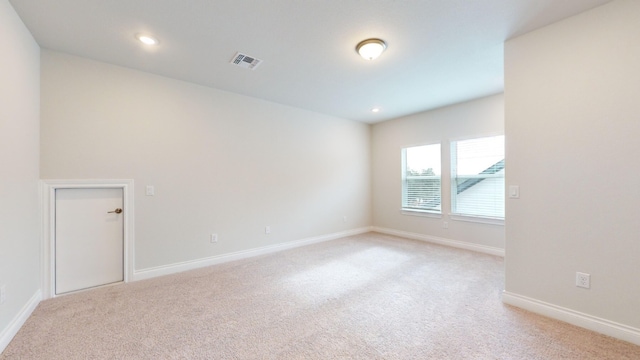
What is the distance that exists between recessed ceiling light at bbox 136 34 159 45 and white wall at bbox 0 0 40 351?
Result: 846mm

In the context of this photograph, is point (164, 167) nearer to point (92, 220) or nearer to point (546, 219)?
point (92, 220)

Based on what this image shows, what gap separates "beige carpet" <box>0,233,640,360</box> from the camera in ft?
5.92

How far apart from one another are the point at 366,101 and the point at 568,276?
3429 mm

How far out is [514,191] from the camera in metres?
2.47

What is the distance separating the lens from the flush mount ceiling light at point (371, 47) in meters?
2.51

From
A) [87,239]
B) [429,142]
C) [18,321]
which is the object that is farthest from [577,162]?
[87,239]

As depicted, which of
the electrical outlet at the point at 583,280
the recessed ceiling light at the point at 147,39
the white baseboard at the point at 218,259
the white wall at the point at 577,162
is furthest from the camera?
the white baseboard at the point at 218,259

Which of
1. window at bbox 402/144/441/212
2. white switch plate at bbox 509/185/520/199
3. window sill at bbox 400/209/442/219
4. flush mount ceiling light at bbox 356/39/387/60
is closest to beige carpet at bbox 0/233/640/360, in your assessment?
white switch plate at bbox 509/185/520/199

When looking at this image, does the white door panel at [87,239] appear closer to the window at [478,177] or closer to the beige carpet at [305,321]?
the beige carpet at [305,321]

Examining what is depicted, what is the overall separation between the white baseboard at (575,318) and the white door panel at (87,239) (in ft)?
14.5

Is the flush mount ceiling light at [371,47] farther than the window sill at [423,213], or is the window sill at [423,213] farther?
the window sill at [423,213]

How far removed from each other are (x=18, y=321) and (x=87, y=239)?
3.15 feet

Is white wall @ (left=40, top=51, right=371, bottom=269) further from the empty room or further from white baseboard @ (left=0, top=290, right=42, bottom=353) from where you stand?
white baseboard @ (left=0, top=290, right=42, bottom=353)

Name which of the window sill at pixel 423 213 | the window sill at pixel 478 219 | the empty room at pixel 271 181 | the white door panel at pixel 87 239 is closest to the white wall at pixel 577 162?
the empty room at pixel 271 181
